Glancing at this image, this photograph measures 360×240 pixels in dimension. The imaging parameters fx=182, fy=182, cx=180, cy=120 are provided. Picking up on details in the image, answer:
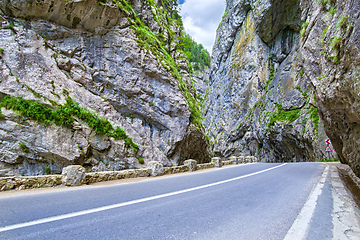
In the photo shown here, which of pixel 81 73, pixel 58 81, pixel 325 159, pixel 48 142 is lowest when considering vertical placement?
pixel 325 159

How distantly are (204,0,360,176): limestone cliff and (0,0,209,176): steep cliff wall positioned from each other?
11.0m

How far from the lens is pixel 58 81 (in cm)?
1291

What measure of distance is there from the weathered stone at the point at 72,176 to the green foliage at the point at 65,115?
587cm

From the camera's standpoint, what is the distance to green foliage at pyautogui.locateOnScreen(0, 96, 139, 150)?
1037 cm

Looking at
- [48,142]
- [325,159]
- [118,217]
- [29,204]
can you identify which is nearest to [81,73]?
[48,142]

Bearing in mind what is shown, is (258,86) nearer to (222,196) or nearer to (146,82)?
(146,82)

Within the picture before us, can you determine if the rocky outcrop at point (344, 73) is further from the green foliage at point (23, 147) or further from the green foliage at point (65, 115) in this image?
the green foliage at point (23, 147)

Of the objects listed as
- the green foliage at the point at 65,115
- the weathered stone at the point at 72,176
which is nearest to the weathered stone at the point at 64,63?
the green foliage at the point at 65,115

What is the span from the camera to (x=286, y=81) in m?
27.5

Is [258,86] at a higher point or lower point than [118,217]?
higher

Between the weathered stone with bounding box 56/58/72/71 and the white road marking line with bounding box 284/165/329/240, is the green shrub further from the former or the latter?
the weathered stone with bounding box 56/58/72/71

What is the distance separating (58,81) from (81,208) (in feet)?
40.0

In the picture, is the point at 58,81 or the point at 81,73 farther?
the point at 81,73

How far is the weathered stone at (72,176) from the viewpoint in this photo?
6535 millimetres
